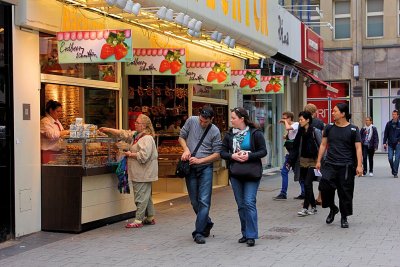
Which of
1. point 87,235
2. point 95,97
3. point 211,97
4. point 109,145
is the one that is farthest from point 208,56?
point 87,235

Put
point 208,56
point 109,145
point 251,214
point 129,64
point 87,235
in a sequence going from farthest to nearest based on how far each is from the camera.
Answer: point 208,56 < point 129,64 < point 109,145 < point 87,235 < point 251,214

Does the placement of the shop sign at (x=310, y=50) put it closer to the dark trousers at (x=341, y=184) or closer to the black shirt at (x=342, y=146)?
the black shirt at (x=342, y=146)

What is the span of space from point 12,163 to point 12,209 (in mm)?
611

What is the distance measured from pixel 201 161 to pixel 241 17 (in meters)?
6.85

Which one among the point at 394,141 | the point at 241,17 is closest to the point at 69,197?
the point at 241,17

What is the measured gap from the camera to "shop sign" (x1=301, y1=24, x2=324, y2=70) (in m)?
21.1

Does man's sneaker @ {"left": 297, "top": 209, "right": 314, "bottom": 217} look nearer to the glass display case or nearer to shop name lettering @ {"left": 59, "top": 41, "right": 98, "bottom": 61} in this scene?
the glass display case

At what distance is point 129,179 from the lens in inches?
364

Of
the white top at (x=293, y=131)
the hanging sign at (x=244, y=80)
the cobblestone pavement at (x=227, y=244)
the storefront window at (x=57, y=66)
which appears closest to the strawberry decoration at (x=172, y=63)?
the storefront window at (x=57, y=66)

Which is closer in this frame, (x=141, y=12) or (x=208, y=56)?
(x=141, y=12)

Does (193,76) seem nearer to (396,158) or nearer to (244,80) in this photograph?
(244,80)

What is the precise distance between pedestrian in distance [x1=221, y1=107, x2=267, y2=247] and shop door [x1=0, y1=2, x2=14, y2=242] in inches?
112

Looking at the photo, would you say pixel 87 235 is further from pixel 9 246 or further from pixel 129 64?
pixel 129 64

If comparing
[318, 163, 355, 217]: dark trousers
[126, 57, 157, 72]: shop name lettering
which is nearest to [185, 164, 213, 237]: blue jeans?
[318, 163, 355, 217]: dark trousers
